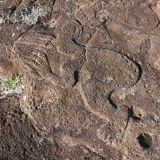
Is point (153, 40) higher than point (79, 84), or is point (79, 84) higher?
point (153, 40)

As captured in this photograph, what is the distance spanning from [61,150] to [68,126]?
0.28 metres

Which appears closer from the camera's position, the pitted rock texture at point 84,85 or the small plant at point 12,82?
the pitted rock texture at point 84,85

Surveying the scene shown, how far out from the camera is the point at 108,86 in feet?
7.50

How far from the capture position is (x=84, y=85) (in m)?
2.28

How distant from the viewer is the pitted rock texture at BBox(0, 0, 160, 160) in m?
2.15

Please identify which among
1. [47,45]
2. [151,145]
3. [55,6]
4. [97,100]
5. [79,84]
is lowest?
[151,145]

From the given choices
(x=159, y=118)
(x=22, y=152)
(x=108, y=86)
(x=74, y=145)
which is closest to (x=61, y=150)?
(x=74, y=145)

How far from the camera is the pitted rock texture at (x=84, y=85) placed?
215cm

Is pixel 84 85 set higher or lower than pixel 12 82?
lower

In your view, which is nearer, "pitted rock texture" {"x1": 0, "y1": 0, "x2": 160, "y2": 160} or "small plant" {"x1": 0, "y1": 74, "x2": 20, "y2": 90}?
"pitted rock texture" {"x1": 0, "y1": 0, "x2": 160, "y2": 160}

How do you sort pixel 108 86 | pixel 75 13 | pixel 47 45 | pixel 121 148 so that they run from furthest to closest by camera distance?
pixel 75 13 < pixel 47 45 < pixel 108 86 < pixel 121 148

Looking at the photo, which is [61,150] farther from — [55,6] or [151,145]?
[55,6]

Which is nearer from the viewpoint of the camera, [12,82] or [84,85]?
[84,85]

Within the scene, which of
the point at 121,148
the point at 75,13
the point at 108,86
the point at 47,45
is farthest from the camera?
the point at 75,13
